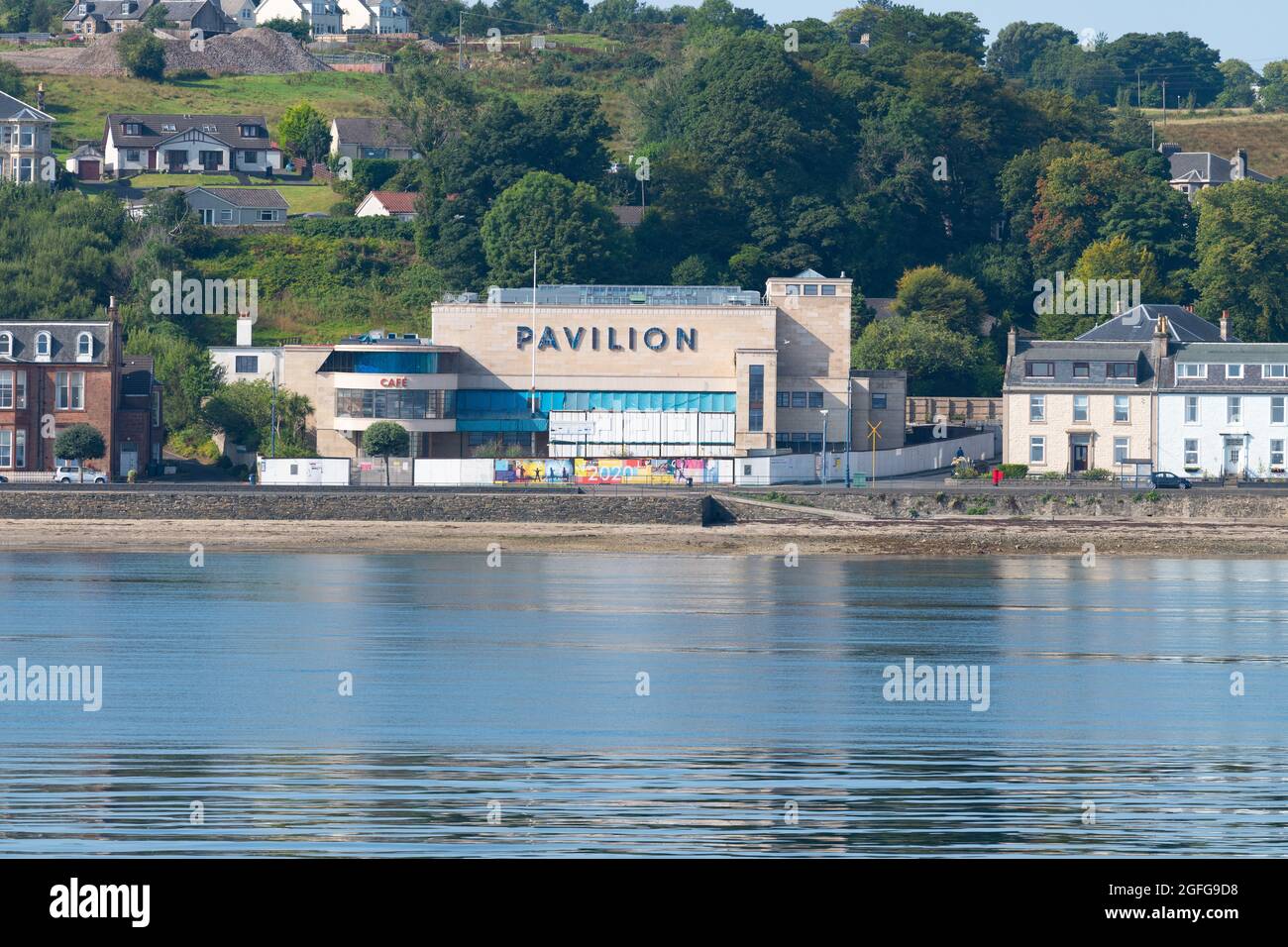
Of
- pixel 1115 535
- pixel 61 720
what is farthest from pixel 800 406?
pixel 61 720

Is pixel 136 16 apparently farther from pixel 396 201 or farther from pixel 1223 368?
pixel 1223 368

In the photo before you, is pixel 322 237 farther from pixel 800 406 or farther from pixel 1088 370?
pixel 1088 370

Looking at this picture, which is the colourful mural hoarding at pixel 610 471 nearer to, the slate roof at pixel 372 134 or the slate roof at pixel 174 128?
the slate roof at pixel 372 134

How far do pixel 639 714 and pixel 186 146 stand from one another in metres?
114

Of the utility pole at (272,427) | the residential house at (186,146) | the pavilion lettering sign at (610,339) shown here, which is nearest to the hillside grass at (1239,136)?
the residential house at (186,146)

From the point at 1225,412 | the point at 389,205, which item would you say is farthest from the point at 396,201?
→ the point at 1225,412

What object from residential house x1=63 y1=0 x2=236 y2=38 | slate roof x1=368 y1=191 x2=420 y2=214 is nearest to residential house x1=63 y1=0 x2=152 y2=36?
residential house x1=63 y1=0 x2=236 y2=38

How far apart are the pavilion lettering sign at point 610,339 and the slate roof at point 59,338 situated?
1976 cm

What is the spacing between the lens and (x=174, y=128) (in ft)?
486

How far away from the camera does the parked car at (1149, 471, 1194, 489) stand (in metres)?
81.6

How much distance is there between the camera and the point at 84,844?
94.0 feet

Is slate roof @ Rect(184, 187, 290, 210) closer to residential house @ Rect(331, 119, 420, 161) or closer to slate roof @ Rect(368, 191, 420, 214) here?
slate roof @ Rect(368, 191, 420, 214)

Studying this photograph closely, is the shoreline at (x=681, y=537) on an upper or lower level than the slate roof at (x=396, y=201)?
lower

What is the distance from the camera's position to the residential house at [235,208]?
421ft
